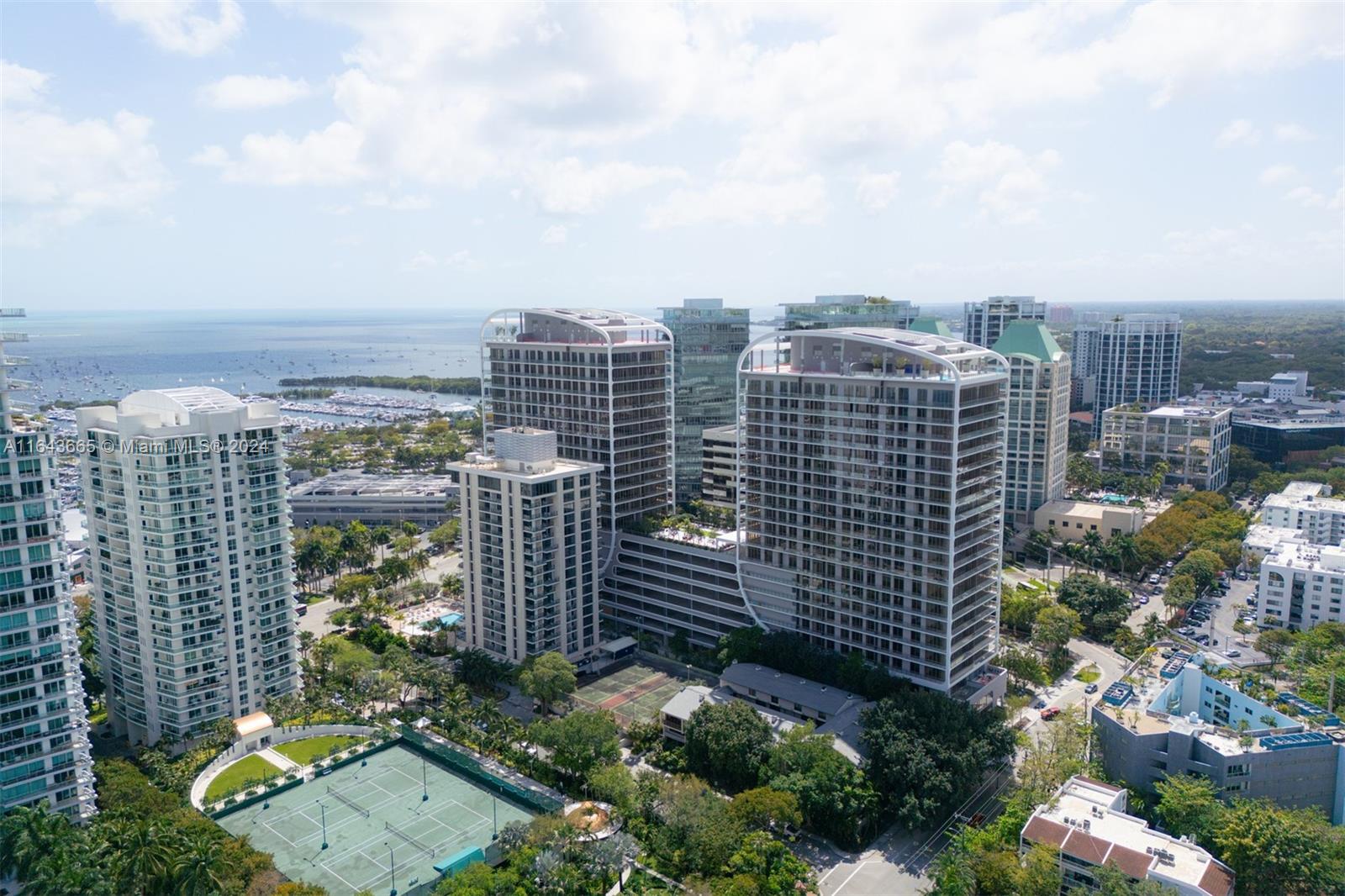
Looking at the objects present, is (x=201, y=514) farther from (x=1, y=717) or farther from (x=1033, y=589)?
(x=1033, y=589)

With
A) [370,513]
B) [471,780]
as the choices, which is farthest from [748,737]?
[370,513]

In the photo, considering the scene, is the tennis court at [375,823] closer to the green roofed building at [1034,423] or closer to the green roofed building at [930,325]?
the green roofed building at [1034,423]

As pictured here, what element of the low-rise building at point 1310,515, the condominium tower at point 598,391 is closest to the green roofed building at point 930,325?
the low-rise building at point 1310,515

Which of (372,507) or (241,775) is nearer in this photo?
(241,775)

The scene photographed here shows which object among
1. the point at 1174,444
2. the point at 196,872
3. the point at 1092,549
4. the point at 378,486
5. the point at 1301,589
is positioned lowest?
the point at 196,872

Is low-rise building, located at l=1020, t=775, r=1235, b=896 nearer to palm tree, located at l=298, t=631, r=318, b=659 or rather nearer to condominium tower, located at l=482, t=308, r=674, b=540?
condominium tower, located at l=482, t=308, r=674, b=540

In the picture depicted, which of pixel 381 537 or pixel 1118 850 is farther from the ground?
pixel 381 537

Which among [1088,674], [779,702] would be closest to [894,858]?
[779,702]

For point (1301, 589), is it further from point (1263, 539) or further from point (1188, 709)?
point (1188, 709)
